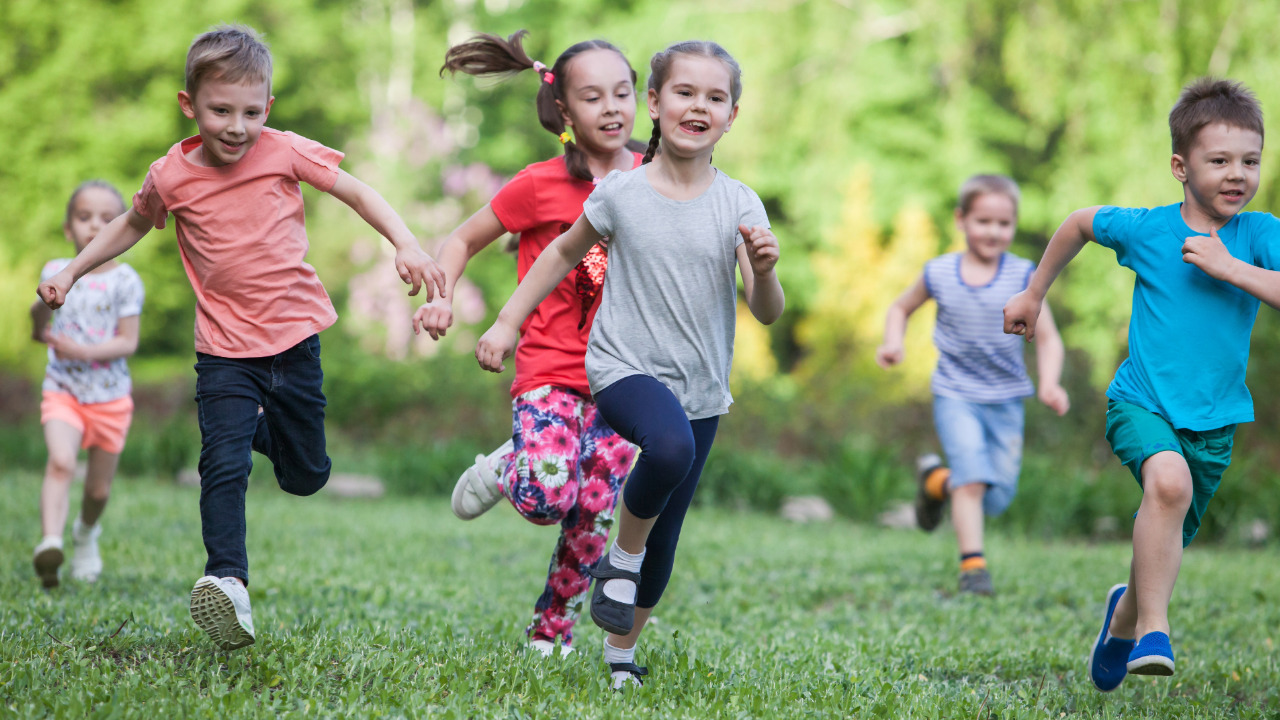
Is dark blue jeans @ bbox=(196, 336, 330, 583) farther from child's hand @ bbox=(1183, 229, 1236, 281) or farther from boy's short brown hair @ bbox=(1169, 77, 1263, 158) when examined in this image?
boy's short brown hair @ bbox=(1169, 77, 1263, 158)

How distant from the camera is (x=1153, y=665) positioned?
3.17 meters

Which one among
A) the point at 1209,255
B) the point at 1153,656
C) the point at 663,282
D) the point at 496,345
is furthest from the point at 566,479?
the point at 1209,255

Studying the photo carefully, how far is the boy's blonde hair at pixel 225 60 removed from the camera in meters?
3.42

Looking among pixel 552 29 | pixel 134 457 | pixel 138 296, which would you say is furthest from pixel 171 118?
pixel 138 296

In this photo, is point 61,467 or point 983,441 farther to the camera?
point 983,441

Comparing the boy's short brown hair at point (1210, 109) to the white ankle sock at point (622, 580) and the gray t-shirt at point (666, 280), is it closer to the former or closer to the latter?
the gray t-shirt at point (666, 280)

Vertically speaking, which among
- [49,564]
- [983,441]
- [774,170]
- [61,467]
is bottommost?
[49,564]

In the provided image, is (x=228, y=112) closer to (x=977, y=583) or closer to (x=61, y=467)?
(x=61, y=467)

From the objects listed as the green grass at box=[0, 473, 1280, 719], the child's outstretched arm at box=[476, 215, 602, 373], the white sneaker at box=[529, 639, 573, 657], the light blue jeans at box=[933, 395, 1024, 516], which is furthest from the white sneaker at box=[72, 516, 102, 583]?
the light blue jeans at box=[933, 395, 1024, 516]

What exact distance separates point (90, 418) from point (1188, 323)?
5.18 meters

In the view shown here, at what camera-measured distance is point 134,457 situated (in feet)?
37.6

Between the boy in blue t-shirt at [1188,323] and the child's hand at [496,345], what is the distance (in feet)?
6.52

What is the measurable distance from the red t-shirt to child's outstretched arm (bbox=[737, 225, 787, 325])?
2.06 feet

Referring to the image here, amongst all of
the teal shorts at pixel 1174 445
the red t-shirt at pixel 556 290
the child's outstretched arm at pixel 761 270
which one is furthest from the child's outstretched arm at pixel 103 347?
the teal shorts at pixel 1174 445
